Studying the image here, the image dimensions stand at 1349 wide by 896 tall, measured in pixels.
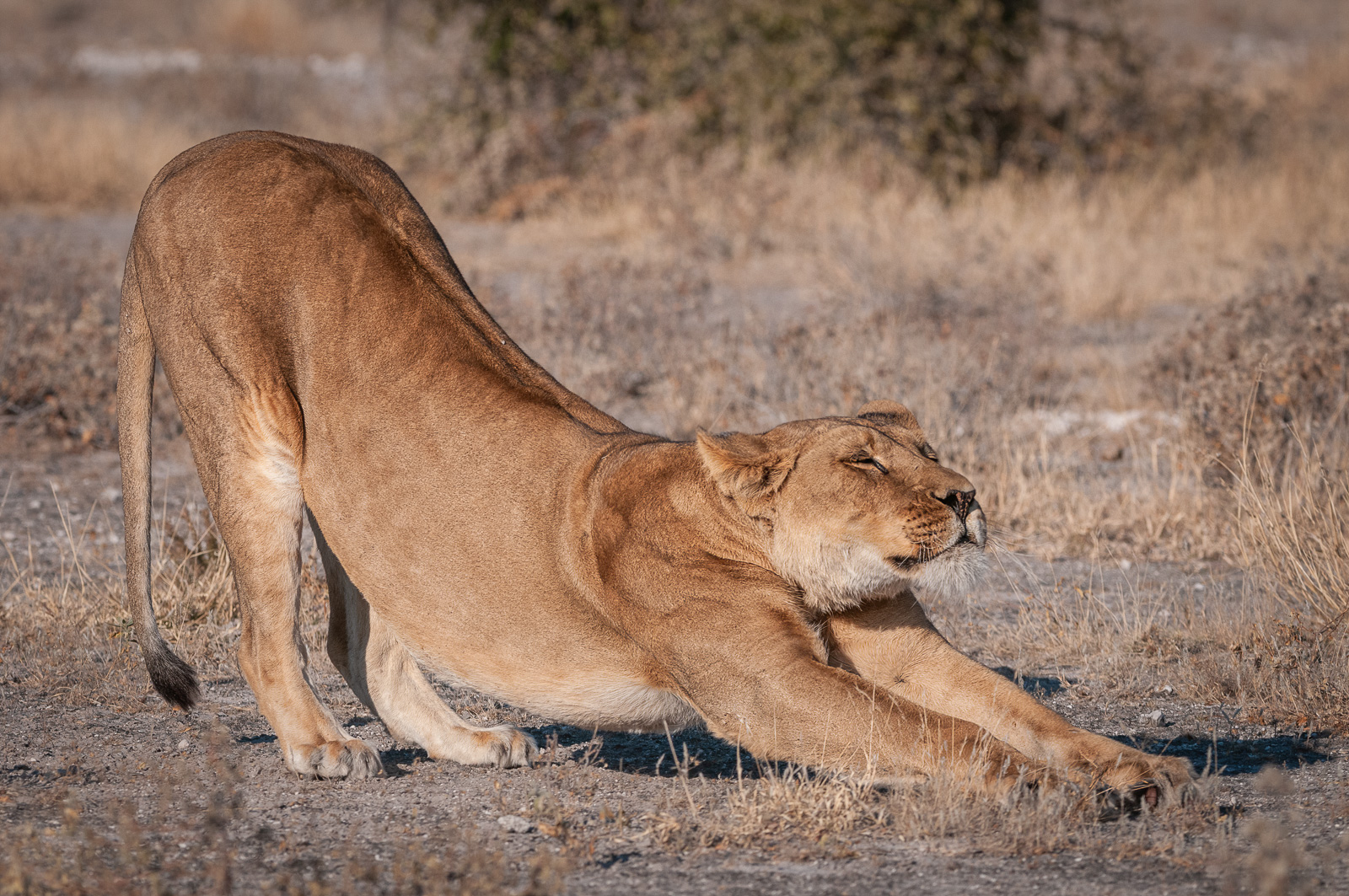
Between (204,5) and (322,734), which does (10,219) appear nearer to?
(322,734)

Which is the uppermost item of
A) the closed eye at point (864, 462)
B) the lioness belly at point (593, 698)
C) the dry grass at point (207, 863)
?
the closed eye at point (864, 462)

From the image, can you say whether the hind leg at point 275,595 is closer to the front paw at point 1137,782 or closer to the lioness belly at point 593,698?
the lioness belly at point 593,698

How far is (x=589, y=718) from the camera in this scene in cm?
386

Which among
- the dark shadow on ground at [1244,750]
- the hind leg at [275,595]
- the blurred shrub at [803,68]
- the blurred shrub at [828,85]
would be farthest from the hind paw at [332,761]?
the blurred shrub at [803,68]

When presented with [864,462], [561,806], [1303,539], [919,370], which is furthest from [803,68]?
[561,806]

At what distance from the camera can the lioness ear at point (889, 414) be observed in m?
4.07

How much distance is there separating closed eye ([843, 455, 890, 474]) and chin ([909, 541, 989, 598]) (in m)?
0.26

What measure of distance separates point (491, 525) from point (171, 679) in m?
1.22

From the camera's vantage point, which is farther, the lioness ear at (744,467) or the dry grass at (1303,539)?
the dry grass at (1303,539)

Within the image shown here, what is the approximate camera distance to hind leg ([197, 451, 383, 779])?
415 cm

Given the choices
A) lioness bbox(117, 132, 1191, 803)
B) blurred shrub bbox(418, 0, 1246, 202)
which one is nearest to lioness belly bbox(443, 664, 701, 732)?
lioness bbox(117, 132, 1191, 803)

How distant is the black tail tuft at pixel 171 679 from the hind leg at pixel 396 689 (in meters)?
0.45

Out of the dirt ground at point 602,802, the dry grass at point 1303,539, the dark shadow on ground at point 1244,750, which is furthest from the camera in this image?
the dry grass at point 1303,539

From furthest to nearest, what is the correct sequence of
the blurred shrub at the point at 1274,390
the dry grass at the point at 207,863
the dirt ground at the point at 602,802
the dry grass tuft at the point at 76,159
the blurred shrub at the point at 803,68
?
the dry grass tuft at the point at 76,159, the blurred shrub at the point at 803,68, the blurred shrub at the point at 1274,390, the dirt ground at the point at 602,802, the dry grass at the point at 207,863
